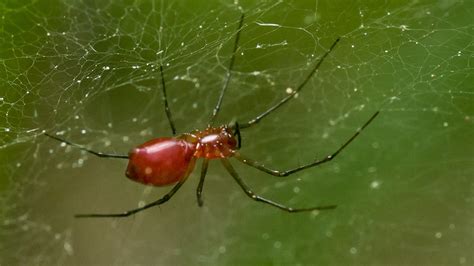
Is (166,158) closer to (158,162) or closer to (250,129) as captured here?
(158,162)

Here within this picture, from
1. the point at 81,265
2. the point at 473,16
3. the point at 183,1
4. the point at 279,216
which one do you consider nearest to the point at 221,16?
the point at 183,1

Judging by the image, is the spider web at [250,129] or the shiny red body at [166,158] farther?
the spider web at [250,129]

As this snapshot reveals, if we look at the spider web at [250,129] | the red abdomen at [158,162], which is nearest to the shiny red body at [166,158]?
the red abdomen at [158,162]

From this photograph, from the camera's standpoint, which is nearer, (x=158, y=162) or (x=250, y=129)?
(x=158, y=162)

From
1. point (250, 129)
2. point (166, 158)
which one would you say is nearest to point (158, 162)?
point (166, 158)

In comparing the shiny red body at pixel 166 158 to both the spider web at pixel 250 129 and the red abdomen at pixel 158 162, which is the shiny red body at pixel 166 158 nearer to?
the red abdomen at pixel 158 162

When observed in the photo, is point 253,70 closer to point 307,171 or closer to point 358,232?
point 307,171
